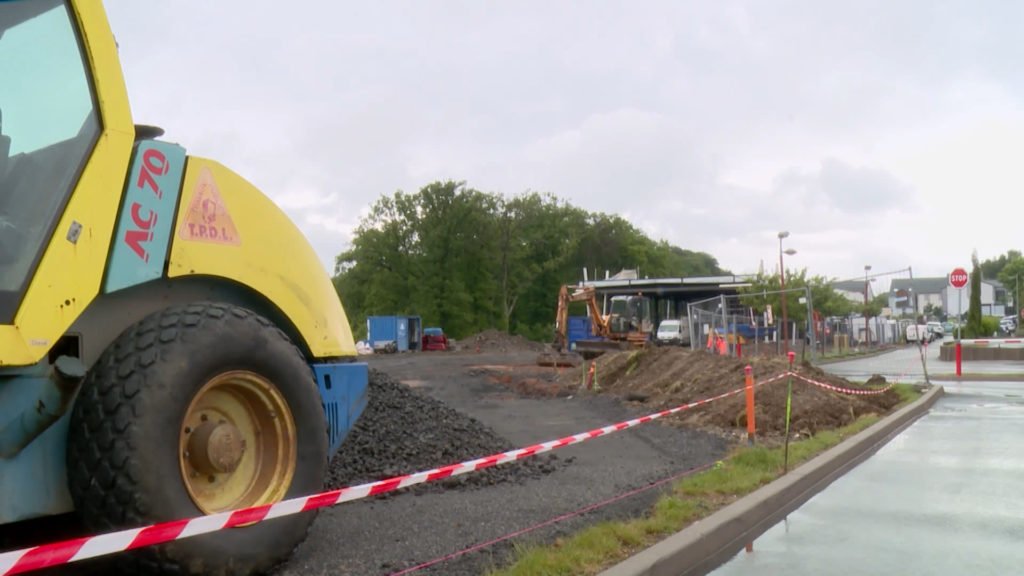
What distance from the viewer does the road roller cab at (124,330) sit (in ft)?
12.6

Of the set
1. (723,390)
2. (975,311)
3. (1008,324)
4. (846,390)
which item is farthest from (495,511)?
(1008,324)

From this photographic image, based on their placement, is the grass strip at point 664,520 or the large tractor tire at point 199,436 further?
the grass strip at point 664,520

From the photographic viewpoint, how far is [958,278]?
101 feet

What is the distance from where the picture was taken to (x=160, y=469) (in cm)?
402

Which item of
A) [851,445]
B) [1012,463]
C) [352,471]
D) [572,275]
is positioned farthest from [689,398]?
[572,275]

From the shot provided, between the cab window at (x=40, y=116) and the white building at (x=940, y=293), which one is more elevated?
the white building at (x=940, y=293)

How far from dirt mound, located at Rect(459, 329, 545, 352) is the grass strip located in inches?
1846

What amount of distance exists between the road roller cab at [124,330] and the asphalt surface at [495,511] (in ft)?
3.06

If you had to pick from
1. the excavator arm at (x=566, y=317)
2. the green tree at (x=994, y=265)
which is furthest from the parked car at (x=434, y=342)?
the green tree at (x=994, y=265)

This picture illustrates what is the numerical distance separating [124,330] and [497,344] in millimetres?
55268

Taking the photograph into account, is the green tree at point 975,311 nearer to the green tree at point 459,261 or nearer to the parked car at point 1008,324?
the parked car at point 1008,324

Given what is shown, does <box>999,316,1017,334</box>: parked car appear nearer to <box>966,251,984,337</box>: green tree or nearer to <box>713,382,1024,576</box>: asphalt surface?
<box>966,251,984,337</box>: green tree

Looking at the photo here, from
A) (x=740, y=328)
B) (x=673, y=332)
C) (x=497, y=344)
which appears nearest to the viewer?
(x=740, y=328)

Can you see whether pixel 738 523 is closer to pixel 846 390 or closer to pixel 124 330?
pixel 124 330
